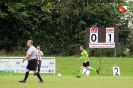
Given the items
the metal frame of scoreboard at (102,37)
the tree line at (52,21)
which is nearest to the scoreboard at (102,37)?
the metal frame of scoreboard at (102,37)

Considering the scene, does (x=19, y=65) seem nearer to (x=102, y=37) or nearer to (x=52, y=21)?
(x=102, y=37)

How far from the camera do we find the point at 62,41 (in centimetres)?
5634

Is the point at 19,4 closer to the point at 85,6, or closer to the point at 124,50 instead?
the point at 85,6

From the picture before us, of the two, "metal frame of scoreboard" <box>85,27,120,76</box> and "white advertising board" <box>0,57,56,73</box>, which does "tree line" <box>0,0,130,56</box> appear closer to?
"metal frame of scoreboard" <box>85,27,120,76</box>

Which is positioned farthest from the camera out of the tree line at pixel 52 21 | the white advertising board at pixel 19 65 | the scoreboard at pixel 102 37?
the tree line at pixel 52 21

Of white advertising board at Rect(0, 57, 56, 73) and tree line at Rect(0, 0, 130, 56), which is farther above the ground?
tree line at Rect(0, 0, 130, 56)

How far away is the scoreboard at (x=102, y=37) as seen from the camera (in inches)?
1293

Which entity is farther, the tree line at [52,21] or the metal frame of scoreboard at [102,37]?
the tree line at [52,21]

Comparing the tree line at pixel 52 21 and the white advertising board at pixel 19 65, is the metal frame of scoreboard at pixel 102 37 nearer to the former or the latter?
the white advertising board at pixel 19 65

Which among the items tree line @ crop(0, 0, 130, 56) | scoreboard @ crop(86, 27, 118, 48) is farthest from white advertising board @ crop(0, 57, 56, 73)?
tree line @ crop(0, 0, 130, 56)

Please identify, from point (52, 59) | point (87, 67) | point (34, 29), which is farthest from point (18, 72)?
point (34, 29)

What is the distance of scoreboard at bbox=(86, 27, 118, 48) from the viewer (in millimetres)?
32844

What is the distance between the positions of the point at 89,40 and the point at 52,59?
3.90m

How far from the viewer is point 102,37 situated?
3306 cm
